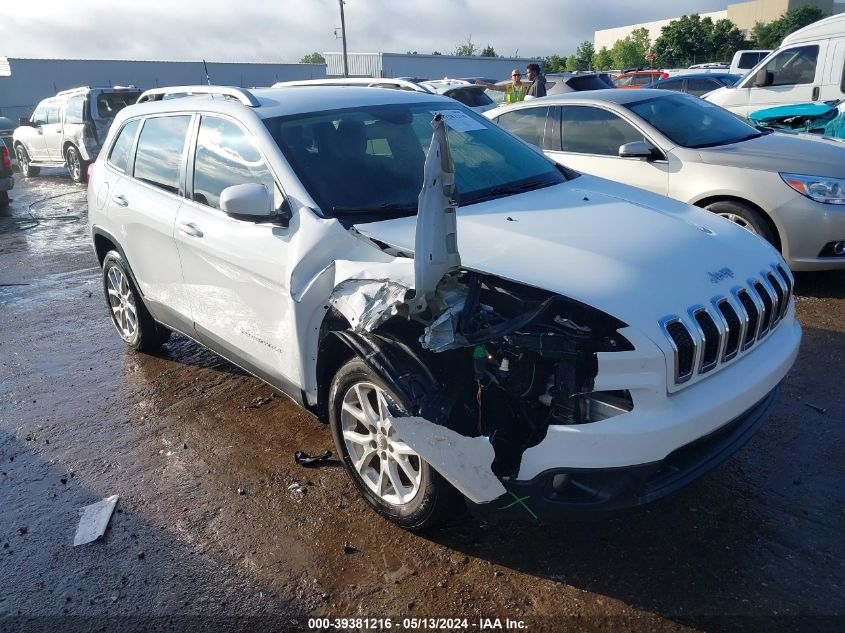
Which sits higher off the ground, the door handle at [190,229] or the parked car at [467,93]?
the parked car at [467,93]

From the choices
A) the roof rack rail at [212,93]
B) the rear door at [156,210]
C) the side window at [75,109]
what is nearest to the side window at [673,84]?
the side window at [75,109]

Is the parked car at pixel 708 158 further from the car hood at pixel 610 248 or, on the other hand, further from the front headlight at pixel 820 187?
the car hood at pixel 610 248

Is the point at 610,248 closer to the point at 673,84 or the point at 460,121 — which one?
the point at 460,121

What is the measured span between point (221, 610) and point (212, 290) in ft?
6.02

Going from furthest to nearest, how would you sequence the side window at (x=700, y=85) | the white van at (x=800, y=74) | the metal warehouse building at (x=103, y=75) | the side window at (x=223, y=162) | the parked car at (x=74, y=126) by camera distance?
the metal warehouse building at (x=103, y=75) < the side window at (x=700, y=85) < the parked car at (x=74, y=126) < the white van at (x=800, y=74) < the side window at (x=223, y=162)

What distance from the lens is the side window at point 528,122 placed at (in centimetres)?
704

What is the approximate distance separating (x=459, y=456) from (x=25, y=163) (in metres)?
19.8

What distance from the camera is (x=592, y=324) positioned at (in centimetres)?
262

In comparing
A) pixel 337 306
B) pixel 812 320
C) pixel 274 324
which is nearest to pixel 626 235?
pixel 337 306

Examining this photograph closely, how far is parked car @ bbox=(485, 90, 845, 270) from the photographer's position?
17.8 ft

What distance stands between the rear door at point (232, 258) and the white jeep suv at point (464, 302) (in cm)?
1

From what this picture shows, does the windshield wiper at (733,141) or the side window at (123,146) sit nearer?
the side window at (123,146)

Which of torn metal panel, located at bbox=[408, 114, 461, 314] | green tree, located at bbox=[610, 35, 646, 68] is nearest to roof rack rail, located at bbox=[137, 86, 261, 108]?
torn metal panel, located at bbox=[408, 114, 461, 314]

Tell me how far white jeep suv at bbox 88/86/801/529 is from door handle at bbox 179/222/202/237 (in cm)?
1
